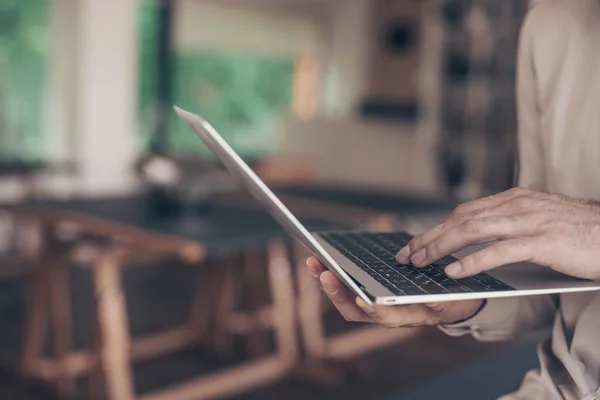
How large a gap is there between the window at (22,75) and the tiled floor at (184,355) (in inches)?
65.6

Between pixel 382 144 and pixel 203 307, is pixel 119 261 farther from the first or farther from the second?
pixel 382 144

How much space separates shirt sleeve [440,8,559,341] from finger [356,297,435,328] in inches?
5.8

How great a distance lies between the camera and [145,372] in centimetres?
333

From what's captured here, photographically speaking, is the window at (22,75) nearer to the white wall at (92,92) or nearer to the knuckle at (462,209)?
the white wall at (92,92)

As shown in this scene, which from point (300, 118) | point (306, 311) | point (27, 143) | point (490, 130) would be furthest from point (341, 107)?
point (306, 311)

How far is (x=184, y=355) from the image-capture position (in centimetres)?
360

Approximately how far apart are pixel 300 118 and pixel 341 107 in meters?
1.77

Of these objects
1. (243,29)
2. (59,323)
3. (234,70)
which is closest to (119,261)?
(59,323)

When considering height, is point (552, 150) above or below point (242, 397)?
above

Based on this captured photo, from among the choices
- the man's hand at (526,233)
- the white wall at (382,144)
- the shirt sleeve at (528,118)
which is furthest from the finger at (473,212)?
the white wall at (382,144)

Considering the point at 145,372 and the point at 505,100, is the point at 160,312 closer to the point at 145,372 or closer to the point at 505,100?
the point at 145,372

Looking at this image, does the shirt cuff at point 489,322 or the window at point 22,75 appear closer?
the shirt cuff at point 489,322

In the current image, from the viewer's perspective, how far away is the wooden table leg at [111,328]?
8.39ft

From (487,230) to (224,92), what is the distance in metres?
8.25
